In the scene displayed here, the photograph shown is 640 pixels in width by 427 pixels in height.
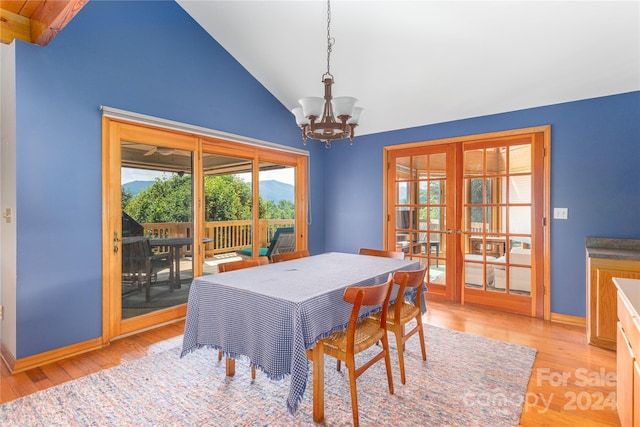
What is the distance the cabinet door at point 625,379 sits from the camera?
1.41 metres

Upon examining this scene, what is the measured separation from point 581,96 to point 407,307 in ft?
9.04

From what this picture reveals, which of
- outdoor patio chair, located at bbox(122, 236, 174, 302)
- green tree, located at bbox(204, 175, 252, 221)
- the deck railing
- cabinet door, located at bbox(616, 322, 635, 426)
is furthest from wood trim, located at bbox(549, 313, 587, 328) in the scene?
outdoor patio chair, located at bbox(122, 236, 174, 302)

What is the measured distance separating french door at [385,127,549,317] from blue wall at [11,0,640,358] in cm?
15

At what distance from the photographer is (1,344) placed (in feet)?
8.84

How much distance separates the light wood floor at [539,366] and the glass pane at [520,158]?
162 centimetres

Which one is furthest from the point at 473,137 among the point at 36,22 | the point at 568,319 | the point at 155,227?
the point at 36,22

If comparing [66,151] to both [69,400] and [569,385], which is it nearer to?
[69,400]

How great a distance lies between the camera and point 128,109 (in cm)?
296

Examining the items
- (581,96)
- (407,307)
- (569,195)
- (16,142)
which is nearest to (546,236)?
(569,195)

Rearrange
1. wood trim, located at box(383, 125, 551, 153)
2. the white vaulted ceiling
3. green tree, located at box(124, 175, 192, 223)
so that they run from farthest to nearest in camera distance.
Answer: wood trim, located at box(383, 125, 551, 153), green tree, located at box(124, 175, 192, 223), the white vaulted ceiling

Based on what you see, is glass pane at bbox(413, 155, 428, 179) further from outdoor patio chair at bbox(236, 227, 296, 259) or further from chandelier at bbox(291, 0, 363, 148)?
chandelier at bbox(291, 0, 363, 148)

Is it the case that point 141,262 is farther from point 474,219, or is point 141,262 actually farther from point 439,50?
point 474,219

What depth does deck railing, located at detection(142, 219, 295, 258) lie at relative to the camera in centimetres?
330

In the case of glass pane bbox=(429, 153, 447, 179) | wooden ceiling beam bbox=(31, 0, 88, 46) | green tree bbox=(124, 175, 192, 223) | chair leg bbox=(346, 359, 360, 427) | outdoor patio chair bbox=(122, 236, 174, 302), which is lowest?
chair leg bbox=(346, 359, 360, 427)
